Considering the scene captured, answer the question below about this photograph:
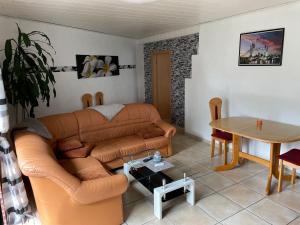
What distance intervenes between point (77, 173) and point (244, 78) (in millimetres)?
2908

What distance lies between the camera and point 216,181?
2973 mm

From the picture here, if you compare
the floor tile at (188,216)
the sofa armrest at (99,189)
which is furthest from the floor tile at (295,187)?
the sofa armrest at (99,189)

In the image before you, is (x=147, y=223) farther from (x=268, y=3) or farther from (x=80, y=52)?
(x=80, y=52)

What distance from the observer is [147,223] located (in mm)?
2227

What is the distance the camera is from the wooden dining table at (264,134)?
99.5 inches

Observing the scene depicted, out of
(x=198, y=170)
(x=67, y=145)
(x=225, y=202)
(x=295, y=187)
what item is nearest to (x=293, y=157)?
(x=295, y=187)

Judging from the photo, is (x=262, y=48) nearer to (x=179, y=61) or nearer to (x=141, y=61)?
(x=179, y=61)

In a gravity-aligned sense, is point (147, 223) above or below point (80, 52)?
below

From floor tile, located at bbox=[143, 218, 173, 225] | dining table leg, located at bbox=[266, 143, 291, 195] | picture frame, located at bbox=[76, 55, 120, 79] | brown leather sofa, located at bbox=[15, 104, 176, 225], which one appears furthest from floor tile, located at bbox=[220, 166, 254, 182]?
picture frame, located at bbox=[76, 55, 120, 79]

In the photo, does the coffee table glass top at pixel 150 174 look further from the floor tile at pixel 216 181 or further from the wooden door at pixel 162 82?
the wooden door at pixel 162 82

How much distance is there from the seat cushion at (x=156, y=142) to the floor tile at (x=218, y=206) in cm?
119

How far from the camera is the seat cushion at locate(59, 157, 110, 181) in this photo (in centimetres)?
242

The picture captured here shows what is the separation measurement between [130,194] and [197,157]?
149 cm

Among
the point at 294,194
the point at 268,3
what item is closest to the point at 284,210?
the point at 294,194
